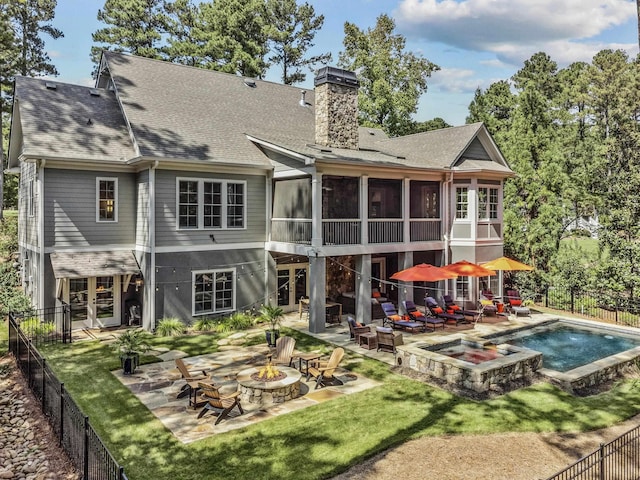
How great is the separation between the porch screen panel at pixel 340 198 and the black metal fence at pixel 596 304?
10183 millimetres

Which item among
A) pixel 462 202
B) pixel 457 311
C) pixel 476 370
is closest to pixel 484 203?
pixel 462 202

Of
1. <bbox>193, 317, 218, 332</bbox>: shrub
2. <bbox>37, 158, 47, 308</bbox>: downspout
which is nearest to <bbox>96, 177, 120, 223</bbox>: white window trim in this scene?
<bbox>37, 158, 47, 308</bbox>: downspout

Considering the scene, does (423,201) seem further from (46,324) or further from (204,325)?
(46,324)

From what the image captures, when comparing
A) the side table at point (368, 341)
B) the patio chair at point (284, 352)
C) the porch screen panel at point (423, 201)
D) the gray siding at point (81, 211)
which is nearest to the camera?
the patio chair at point (284, 352)

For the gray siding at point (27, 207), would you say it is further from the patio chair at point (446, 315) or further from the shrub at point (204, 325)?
the patio chair at point (446, 315)

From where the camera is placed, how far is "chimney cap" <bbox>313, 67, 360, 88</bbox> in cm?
1948

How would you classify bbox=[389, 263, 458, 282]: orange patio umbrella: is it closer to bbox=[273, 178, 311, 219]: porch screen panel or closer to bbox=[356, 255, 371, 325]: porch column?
bbox=[356, 255, 371, 325]: porch column

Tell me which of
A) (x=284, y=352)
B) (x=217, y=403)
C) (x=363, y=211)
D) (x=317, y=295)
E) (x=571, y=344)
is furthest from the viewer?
(x=363, y=211)

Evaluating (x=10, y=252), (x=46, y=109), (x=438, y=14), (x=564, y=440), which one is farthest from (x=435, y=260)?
(x=10, y=252)

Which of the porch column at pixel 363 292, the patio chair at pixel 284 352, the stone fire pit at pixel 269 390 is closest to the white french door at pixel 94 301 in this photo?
the patio chair at pixel 284 352

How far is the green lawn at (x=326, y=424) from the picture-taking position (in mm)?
7426

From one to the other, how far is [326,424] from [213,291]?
9.69 m

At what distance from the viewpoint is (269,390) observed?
979cm

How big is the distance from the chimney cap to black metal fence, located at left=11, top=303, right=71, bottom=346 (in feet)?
43.9
